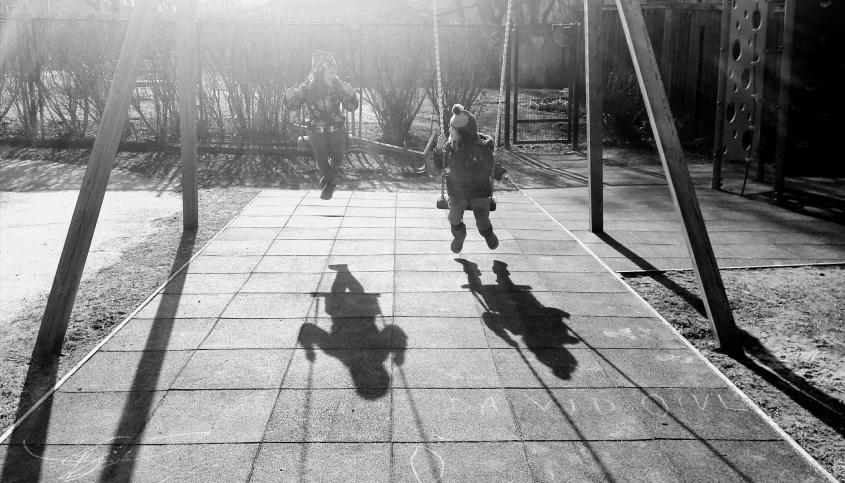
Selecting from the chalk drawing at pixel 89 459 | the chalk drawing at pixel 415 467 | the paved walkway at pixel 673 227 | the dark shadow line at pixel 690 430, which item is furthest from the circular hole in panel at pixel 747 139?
the chalk drawing at pixel 89 459

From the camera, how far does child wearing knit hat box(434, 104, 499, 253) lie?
6.93 m

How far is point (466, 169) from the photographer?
7.02 m

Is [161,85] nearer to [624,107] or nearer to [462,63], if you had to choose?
[462,63]

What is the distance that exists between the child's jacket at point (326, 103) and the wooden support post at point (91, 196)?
10.1 feet

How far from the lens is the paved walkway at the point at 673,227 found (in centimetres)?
756

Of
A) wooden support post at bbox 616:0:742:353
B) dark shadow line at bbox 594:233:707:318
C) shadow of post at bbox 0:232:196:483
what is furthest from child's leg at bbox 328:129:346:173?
shadow of post at bbox 0:232:196:483

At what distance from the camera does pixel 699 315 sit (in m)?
5.92

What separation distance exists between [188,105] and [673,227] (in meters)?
5.00

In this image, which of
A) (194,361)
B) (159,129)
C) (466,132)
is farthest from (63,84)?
(194,361)

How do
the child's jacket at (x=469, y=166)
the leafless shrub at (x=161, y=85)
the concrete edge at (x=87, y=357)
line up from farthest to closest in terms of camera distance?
the leafless shrub at (x=161, y=85) → the child's jacket at (x=469, y=166) → the concrete edge at (x=87, y=357)

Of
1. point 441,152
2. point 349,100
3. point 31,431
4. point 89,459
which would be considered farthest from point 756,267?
point 31,431

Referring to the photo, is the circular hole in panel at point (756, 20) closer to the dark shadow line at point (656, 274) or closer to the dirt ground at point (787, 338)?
the dark shadow line at point (656, 274)

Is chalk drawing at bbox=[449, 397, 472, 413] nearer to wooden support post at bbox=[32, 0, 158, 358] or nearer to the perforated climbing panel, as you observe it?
wooden support post at bbox=[32, 0, 158, 358]

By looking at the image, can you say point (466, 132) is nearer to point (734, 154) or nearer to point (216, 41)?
point (734, 154)
